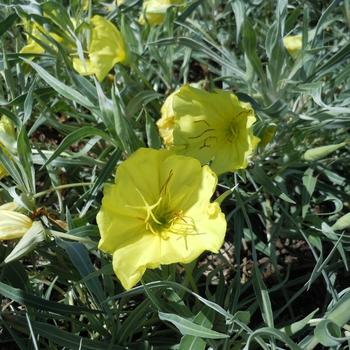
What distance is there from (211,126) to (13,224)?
0.54 metres

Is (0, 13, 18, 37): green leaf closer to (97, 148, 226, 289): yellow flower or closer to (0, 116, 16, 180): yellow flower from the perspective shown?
(0, 116, 16, 180): yellow flower

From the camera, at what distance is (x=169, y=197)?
130 centimetres

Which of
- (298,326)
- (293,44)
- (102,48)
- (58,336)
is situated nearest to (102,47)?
(102,48)

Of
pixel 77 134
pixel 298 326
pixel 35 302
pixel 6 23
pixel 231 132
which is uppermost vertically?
pixel 6 23

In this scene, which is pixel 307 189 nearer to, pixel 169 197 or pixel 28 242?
pixel 169 197

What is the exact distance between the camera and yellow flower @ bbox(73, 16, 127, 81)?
1.65m

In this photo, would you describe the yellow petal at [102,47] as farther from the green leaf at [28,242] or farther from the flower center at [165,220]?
the green leaf at [28,242]

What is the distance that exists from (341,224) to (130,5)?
1.00 m

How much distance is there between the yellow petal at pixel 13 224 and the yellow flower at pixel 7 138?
0.24 metres

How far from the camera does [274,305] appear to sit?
1.64 metres

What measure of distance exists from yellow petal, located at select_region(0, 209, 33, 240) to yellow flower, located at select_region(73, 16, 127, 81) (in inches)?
22.3

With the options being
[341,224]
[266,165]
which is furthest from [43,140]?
[341,224]

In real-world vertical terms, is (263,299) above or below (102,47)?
below

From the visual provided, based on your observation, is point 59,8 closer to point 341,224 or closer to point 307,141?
point 307,141
